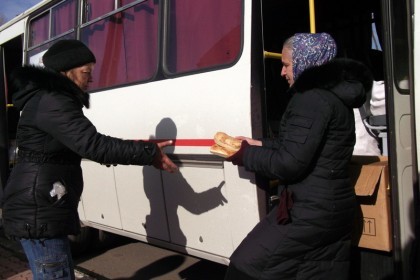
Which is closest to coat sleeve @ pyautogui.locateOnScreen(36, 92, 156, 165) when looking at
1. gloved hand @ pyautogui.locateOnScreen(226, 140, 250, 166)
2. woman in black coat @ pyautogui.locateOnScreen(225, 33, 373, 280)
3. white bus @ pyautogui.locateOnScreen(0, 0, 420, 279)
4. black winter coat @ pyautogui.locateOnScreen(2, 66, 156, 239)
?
black winter coat @ pyautogui.locateOnScreen(2, 66, 156, 239)

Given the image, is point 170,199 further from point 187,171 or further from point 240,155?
point 240,155

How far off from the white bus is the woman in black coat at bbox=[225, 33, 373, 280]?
532 mm

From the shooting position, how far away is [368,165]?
2.70 meters

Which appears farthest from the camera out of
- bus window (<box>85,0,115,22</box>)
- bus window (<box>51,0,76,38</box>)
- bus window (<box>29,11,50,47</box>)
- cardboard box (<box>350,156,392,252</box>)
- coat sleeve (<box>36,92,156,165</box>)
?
bus window (<box>29,11,50,47</box>)

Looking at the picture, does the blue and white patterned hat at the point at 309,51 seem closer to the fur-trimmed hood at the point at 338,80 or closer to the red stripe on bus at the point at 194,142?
the fur-trimmed hood at the point at 338,80

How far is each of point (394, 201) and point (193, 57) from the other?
5.42 feet

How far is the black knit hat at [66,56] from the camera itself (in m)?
2.47

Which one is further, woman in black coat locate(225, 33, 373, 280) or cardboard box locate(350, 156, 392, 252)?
cardboard box locate(350, 156, 392, 252)

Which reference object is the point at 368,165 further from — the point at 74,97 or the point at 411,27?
the point at 74,97

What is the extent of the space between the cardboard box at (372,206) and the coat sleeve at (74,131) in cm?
135

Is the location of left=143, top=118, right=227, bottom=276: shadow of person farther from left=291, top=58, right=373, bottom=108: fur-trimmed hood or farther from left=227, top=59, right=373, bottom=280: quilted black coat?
left=291, top=58, right=373, bottom=108: fur-trimmed hood

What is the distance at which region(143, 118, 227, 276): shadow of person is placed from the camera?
3160 millimetres

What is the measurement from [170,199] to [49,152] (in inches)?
51.2

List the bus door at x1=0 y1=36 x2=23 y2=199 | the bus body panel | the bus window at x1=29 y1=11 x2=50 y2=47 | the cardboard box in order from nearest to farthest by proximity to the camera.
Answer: the cardboard box < the bus body panel < the bus window at x1=29 y1=11 x2=50 y2=47 < the bus door at x1=0 y1=36 x2=23 y2=199
